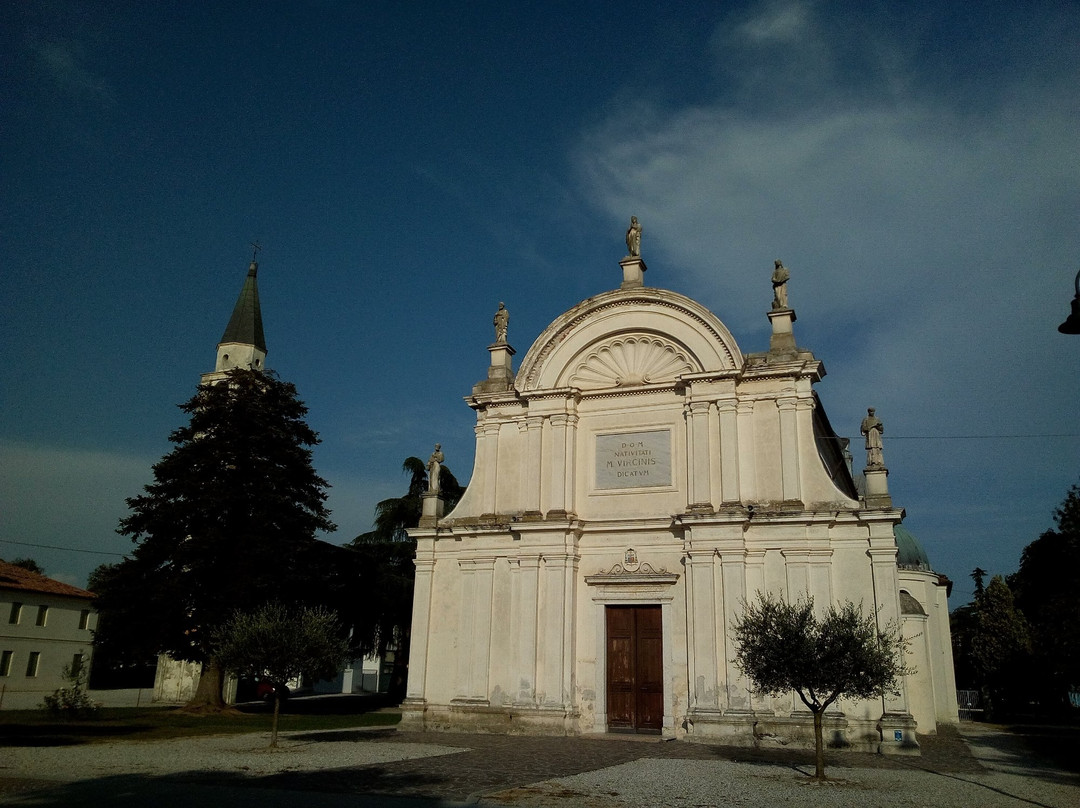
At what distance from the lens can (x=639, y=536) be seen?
22.6 m

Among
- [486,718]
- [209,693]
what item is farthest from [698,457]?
[209,693]

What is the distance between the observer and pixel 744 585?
67.8 ft

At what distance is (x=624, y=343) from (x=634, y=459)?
3623mm

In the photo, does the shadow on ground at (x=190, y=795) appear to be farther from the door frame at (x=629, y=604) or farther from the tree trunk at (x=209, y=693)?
the tree trunk at (x=209, y=693)

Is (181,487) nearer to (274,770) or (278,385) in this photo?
(278,385)

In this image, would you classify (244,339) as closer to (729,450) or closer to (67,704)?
(67,704)

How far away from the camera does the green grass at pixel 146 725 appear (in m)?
19.9

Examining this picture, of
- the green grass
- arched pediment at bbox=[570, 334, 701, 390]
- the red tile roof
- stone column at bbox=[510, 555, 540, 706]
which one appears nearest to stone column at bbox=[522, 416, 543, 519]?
arched pediment at bbox=[570, 334, 701, 390]

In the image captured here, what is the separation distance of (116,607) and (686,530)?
70.7 feet

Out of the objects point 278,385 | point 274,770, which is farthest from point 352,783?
point 278,385

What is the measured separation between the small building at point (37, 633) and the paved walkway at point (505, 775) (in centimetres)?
→ 2754

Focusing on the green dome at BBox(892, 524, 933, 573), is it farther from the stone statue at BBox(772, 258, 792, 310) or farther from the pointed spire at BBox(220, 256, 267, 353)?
the pointed spire at BBox(220, 256, 267, 353)

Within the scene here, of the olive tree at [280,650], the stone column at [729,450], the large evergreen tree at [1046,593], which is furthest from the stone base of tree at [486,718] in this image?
the large evergreen tree at [1046,593]

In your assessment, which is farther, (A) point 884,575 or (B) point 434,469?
(B) point 434,469
